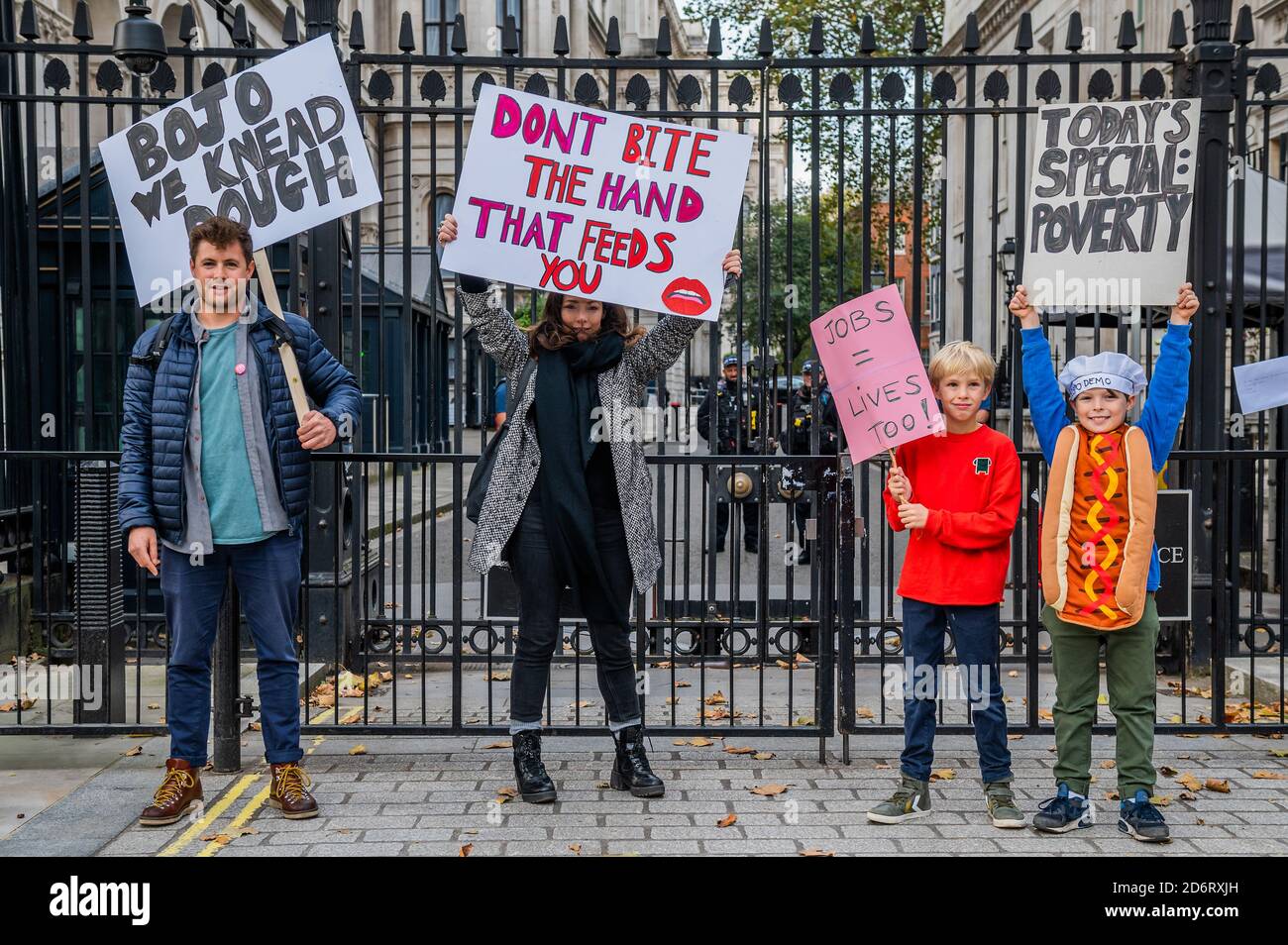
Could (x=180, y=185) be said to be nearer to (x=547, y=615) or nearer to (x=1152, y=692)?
(x=547, y=615)

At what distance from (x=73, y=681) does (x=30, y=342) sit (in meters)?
1.76

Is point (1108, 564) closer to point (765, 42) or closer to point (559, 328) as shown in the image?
point (559, 328)

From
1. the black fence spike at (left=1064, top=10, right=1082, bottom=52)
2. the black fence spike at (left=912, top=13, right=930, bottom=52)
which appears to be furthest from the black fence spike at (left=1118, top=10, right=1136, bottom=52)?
the black fence spike at (left=912, top=13, right=930, bottom=52)

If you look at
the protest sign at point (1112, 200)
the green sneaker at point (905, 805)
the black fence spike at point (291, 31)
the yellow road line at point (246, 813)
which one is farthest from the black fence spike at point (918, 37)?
the yellow road line at point (246, 813)

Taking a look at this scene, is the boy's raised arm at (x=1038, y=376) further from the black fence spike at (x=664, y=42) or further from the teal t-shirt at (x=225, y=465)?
the teal t-shirt at (x=225, y=465)

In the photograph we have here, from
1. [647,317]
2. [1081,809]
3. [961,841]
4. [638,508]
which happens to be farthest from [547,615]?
[647,317]

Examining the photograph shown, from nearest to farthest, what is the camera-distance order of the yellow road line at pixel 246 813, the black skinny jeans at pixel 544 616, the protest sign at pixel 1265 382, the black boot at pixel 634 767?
the yellow road line at pixel 246 813 → the black skinny jeans at pixel 544 616 → the black boot at pixel 634 767 → the protest sign at pixel 1265 382

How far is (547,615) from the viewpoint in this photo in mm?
5250

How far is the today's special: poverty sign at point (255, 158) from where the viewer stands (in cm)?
558

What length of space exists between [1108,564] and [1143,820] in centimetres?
92

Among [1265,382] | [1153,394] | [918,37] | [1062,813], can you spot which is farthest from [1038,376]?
[918,37]

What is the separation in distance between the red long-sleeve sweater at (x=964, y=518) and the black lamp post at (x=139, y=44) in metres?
3.86

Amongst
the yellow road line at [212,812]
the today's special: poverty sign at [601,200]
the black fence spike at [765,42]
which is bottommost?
the yellow road line at [212,812]

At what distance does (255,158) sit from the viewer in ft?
18.5
